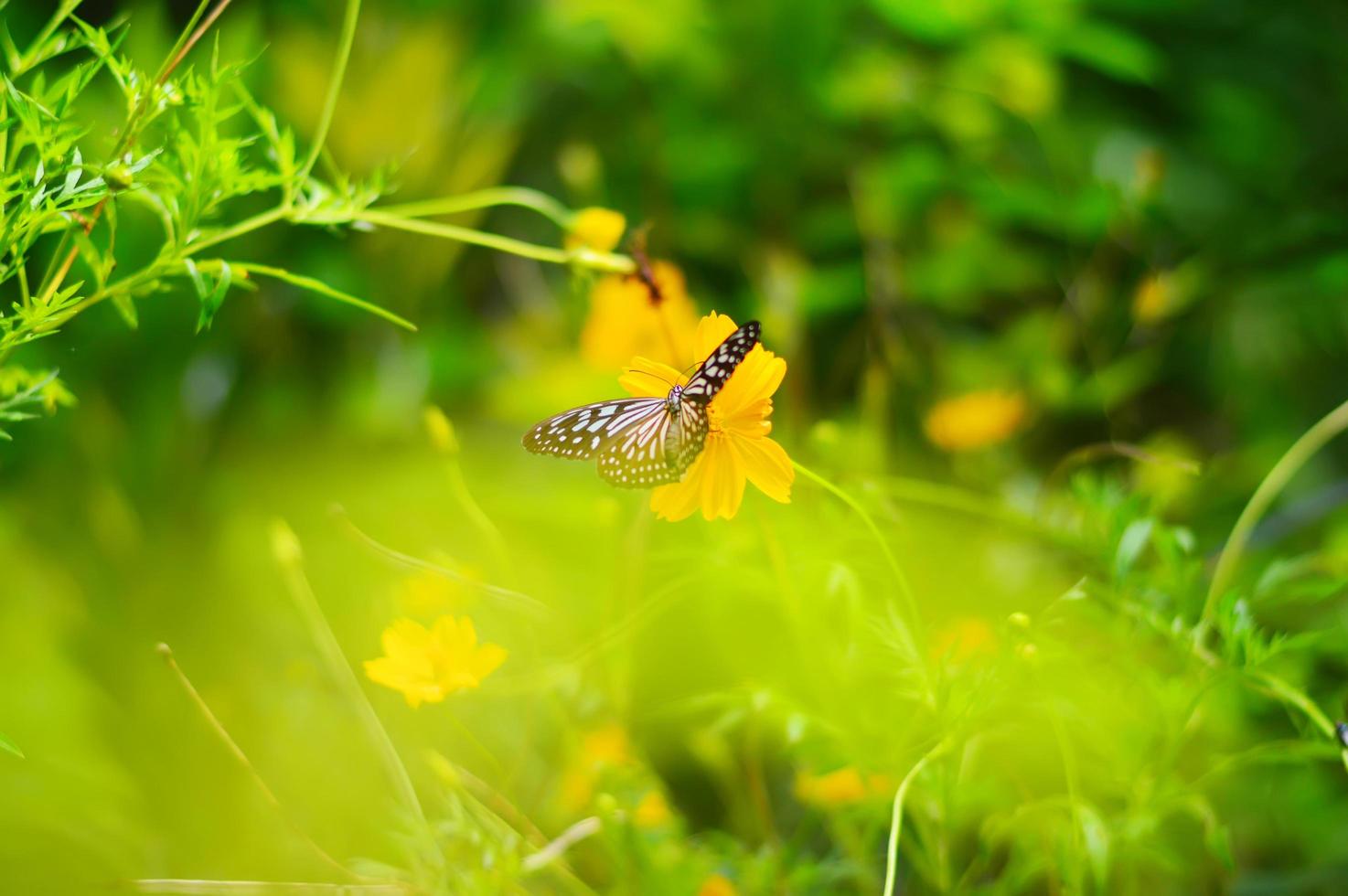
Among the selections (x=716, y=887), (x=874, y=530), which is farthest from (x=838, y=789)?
(x=874, y=530)

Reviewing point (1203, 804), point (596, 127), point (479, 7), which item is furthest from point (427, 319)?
point (1203, 804)

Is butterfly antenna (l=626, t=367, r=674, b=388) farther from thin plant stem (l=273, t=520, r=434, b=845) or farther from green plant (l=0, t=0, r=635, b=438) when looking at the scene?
thin plant stem (l=273, t=520, r=434, b=845)

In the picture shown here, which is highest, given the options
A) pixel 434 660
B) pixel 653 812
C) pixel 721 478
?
pixel 721 478

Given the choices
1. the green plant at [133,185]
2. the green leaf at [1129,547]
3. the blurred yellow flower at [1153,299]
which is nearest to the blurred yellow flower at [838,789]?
the green leaf at [1129,547]

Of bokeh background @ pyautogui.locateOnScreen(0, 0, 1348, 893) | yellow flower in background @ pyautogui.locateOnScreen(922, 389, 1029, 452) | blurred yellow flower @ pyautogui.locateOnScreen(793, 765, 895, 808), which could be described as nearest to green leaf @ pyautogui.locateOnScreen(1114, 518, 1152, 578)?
bokeh background @ pyautogui.locateOnScreen(0, 0, 1348, 893)

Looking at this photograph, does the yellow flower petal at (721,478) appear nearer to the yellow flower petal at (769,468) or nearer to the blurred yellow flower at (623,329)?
the yellow flower petal at (769,468)

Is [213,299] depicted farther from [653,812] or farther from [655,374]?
[653,812]

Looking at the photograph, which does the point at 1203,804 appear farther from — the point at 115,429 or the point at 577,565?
the point at 115,429
